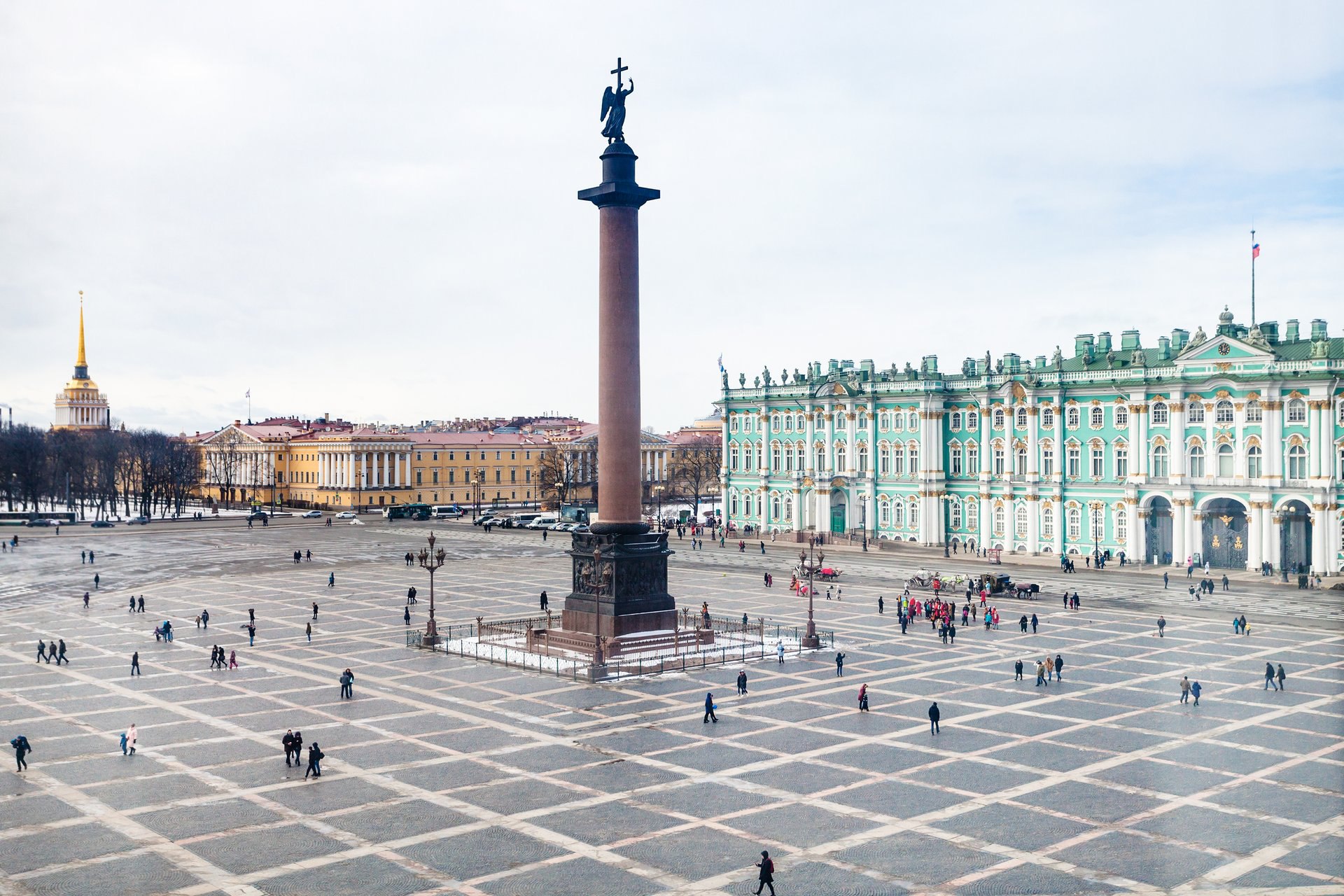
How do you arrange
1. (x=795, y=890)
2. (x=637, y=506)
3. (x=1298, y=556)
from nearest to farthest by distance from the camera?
1. (x=795, y=890)
2. (x=637, y=506)
3. (x=1298, y=556)

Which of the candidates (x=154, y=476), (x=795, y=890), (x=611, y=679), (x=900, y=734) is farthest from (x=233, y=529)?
(x=795, y=890)

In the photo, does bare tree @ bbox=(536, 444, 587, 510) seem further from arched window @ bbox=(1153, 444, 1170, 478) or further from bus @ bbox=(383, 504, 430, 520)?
arched window @ bbox=(1153, 444, 1170, 478)

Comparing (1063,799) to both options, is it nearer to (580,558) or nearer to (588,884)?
(588,884)

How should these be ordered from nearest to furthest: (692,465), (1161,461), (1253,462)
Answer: (1253,462) < (1161,461) < (692,465)

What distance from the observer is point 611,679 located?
41.0 metres

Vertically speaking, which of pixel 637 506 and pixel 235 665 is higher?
pixel 637 506

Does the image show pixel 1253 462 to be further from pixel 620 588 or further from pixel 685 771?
pixel 685 771

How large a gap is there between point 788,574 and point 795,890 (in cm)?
5452

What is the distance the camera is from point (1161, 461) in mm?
76750

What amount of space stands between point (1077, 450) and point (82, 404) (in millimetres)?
164945

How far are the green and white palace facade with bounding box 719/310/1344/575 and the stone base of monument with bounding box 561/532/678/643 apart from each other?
1686 inches

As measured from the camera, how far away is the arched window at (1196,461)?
74.6 m

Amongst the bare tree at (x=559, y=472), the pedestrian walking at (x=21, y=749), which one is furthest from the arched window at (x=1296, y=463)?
the bare tree at (x=559, y=472)

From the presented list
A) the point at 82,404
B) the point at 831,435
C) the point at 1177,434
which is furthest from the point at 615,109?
the point at 82,404
